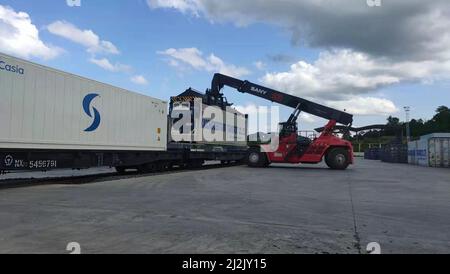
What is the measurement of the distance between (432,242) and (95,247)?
A: 4.68 m

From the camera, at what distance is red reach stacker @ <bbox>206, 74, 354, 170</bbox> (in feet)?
80.9

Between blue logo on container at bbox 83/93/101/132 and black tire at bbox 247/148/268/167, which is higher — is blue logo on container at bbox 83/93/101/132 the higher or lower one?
the higher one

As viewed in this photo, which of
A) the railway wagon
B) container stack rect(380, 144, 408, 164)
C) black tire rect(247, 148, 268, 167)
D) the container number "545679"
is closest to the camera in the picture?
the railway wagon

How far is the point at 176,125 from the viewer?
2250 centimetres

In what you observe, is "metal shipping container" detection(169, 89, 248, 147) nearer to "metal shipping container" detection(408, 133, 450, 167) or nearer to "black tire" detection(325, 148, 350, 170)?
"black tire" detection(325, 148, 350, 170)

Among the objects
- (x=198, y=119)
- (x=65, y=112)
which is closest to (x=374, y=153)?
(x=198, y=119)

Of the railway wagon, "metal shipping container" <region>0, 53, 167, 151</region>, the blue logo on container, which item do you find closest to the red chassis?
the railway wagon

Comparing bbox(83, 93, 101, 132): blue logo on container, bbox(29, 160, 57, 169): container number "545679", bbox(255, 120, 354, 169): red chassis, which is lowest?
bbox(29, 160, 57, 169): container number "545679"

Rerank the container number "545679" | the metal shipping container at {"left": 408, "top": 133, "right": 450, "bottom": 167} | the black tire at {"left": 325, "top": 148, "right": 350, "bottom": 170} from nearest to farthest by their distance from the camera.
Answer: the container number "545679", the black tire at {"left": 325, "top": 148, "right": 350, "bottom": 170}, the metal shipping container at {"left": 408, "top": 133, "right": 450, "bottom": 167}

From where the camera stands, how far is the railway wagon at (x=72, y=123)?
40.1ft
